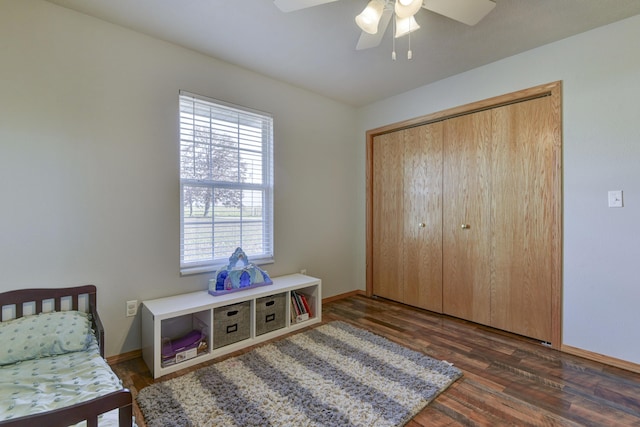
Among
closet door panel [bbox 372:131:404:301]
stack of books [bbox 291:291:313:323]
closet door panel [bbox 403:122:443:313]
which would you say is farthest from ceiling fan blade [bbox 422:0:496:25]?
stack of books [bbox 291:291:313:323]

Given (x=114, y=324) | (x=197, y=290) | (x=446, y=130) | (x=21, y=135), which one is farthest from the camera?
(x=446, y=130)

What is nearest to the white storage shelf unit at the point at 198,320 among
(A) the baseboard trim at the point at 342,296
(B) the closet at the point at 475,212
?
(A) the baseboard trim at the point at 342,296

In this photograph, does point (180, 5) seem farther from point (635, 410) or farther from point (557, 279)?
point (635, 410)

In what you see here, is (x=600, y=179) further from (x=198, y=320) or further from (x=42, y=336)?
(x=42, y=336)

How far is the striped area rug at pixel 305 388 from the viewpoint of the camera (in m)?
1.58

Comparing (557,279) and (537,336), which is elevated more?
(557,279)

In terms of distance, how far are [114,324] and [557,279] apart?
3.36m

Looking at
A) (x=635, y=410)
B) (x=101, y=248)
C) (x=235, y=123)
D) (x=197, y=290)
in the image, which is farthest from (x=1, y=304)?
(x=635, y=410)

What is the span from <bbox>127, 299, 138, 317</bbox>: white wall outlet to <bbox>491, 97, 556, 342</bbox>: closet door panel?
9.83 feet

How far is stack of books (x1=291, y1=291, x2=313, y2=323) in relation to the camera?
2.84 m

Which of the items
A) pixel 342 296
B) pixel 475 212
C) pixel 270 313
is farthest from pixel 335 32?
pixel 342 296

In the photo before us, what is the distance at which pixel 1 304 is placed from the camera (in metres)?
1.74

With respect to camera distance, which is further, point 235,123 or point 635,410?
point 235,123

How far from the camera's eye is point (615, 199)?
209 cm
